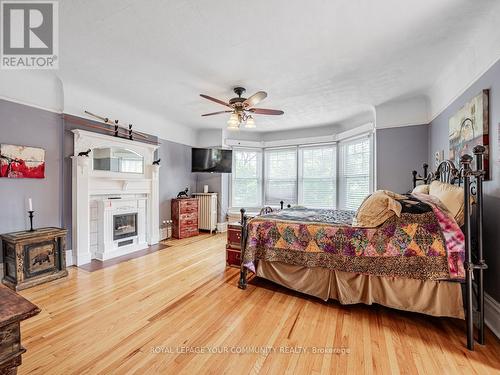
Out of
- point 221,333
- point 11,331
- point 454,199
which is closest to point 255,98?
point 454,199

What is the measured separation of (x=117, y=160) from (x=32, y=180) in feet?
3.96

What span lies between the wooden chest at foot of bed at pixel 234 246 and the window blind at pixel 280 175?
2913mm

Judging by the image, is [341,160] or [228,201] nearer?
[341,160]

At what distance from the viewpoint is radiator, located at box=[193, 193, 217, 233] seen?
5.69 m

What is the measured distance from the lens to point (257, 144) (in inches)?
244

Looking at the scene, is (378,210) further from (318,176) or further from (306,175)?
(306,175)

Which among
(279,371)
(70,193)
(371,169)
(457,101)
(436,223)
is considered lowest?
(279,371)

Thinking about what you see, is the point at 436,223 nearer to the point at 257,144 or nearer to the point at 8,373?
the point at 8,373

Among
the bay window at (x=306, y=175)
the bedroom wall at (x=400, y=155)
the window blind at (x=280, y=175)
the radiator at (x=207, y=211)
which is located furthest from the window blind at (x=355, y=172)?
the radiator at (x=207, y=211)

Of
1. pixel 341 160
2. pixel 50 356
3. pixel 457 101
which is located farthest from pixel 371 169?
pixel 50 356

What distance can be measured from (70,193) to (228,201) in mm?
3423

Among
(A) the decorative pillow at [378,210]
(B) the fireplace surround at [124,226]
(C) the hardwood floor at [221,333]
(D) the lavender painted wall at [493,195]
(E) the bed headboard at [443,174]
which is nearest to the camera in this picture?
(C) the hardwood floor at [221,333]

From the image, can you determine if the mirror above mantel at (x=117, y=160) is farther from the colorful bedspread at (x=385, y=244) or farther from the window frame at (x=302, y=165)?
the window frame at (x=302, y=165)

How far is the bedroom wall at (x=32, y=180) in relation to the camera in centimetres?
287
